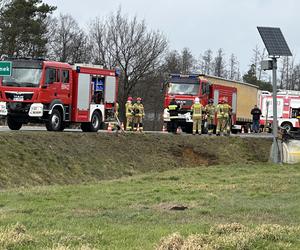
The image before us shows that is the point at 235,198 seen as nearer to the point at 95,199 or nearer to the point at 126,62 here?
the point at 95,199

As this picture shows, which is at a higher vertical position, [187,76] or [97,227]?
[187,76]

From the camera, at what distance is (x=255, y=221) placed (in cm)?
923

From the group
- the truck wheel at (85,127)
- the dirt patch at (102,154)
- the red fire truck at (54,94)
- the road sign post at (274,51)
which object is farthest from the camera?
the truck wheel at (85,127)

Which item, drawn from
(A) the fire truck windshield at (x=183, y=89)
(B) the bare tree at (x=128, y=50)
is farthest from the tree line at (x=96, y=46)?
(A) the fire truck windshield at (x=183, y=89)

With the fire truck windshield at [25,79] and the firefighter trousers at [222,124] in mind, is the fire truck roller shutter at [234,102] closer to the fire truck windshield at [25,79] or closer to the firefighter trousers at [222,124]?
the firefighter trousers at [222,124]

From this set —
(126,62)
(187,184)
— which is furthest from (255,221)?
(126,62)

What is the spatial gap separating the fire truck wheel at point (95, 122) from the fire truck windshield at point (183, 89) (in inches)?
273

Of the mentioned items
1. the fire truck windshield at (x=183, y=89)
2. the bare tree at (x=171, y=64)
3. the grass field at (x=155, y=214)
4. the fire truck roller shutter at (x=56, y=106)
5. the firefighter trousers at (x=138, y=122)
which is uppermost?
the bare tree at (x=171, y=64)

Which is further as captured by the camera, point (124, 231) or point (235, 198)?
point (235, 198)

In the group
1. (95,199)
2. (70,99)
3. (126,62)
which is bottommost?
(95,199)

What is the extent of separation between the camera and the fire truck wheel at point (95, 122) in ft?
84.2

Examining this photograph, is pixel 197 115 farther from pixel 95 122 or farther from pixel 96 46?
pixel 96 46

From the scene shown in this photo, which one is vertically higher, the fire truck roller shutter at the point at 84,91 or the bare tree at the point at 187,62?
the bare tree at the point at 187,62

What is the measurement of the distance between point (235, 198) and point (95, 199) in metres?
2.81
